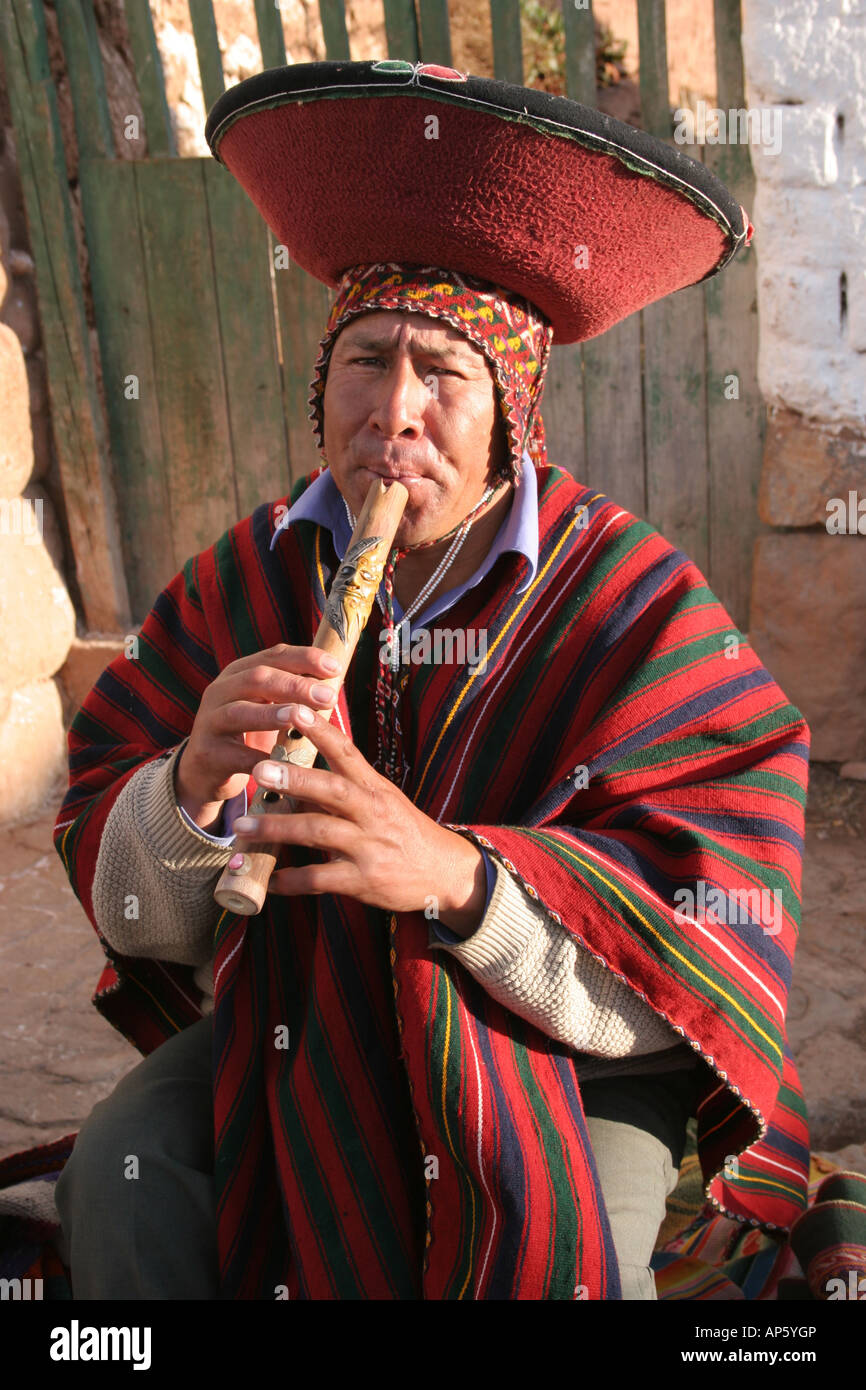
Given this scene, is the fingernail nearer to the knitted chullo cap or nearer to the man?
the man

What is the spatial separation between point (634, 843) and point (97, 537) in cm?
319

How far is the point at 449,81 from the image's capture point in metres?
1.51

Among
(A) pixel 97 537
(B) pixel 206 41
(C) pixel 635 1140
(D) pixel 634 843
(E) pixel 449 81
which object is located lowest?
(C) pixel 635 1140

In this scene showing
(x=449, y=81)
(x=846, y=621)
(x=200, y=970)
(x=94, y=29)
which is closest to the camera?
(x=449, y=81)

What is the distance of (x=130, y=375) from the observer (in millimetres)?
4246

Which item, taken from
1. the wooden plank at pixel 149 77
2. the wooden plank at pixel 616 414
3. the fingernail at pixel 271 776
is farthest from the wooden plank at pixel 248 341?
the fingernail at pixel 271 776

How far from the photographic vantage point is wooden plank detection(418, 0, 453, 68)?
12.0ft

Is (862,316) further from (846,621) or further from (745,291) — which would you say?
(846,621)

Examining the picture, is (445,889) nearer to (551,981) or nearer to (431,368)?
(551,981)

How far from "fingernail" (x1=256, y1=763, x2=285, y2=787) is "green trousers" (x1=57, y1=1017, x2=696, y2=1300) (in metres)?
0.61

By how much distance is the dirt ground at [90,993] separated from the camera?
8.39 ft

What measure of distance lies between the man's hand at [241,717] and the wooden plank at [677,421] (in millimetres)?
2647

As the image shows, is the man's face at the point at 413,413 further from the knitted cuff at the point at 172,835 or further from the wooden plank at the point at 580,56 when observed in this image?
the wooden plank at the point at 580,56
